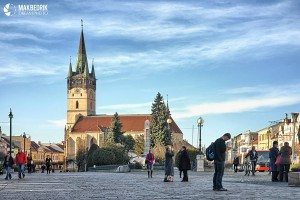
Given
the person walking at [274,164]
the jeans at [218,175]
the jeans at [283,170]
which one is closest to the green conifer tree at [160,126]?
the person walking at [274,164]

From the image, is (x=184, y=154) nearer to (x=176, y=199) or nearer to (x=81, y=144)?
(x=176, y=199)

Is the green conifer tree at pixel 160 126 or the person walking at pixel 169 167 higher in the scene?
the green conifer tree at pixel 160 126

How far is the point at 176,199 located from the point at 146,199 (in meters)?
0.70

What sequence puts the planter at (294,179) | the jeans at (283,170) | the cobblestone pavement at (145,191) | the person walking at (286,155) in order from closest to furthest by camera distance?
the cobblestone pavement at (145,191), the planter at (294,179), the person walking at (286,155), the jeans at (283,170)

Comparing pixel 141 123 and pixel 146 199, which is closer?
pixel 146 199

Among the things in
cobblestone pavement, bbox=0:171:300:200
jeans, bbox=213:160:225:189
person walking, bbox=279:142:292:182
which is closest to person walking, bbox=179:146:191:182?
cobblestone pavement, bbox=0:171:300:200

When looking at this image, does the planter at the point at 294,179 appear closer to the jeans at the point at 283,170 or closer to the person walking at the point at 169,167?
the jeans at the point at 283,170

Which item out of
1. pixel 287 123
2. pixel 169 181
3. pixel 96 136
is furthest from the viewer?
pixel 96 136

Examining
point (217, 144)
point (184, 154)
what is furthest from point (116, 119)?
point (217, 144)

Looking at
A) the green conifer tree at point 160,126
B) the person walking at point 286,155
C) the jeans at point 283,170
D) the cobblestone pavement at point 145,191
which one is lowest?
the cobblestone pavement at point 145,191

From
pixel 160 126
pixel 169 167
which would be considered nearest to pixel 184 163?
pixel 169 167

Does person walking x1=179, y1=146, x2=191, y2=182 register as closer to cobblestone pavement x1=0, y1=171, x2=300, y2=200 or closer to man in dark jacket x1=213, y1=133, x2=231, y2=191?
cobblestone pavement x1=0, y1=171, x2=300, y2=200

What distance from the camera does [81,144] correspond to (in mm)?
182875

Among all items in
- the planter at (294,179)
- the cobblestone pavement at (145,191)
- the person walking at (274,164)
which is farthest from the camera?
the person walking at (274,164)
